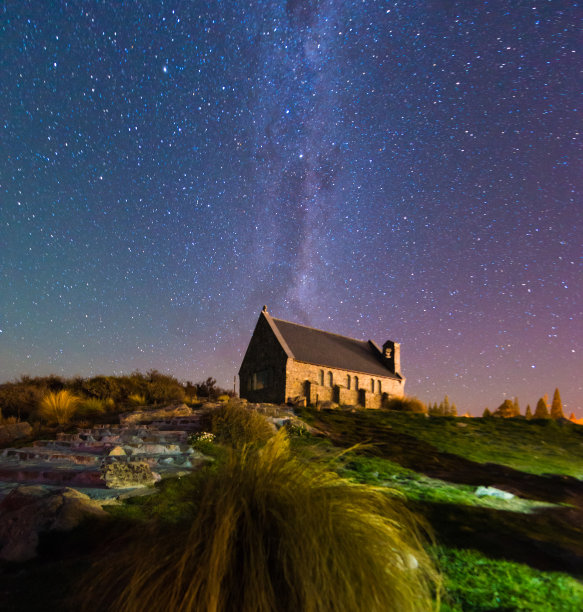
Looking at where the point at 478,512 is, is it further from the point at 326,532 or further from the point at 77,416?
the point at 77,416

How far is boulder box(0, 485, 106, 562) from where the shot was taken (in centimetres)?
271

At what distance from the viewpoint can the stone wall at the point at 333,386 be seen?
2153 cm

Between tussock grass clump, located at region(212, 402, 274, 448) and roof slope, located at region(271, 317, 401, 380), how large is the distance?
13.6 meters

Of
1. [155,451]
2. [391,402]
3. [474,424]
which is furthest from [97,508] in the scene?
[391,402]

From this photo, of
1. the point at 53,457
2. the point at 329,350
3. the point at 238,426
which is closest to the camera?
the point at 53,457

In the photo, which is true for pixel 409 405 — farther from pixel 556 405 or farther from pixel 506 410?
pixel 556 405

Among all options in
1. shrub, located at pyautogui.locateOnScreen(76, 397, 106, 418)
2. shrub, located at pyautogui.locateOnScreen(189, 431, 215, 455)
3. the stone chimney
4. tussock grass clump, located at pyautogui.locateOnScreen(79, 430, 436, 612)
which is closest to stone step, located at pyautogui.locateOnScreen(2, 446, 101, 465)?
shrub, located at pyautogui.locateOnScreen(189, 431, 215, 455)

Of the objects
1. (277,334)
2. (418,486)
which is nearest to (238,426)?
(418,486)

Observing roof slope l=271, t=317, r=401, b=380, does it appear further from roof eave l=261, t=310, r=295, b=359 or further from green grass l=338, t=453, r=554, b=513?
green grass l=338, t=453, r=554, b=513

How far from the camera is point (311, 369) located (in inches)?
885

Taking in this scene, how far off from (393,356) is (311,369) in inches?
357

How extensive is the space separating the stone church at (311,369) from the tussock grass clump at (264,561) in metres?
19.1

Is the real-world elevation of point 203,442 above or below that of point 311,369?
below

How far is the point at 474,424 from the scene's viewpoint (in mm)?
12695
